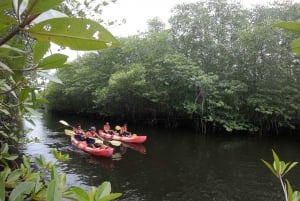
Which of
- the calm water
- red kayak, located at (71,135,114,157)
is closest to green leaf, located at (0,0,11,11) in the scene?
the calm water

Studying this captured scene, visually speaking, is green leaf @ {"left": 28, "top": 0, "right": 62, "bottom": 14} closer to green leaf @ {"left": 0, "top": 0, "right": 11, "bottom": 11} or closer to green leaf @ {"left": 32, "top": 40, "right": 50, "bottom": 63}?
green leaf @ {"left": 0, "top": 0, "right": 11, "bottom": 11}

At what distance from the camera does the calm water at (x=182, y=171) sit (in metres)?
9.02

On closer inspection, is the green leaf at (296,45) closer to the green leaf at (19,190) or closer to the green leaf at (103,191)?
the green leaf at (103,191)

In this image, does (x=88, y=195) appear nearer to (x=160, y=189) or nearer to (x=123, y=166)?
(x=160, y=189)

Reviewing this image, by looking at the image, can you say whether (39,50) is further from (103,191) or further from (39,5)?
(103,191)

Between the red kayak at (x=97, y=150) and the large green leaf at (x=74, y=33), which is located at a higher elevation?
the large green leaf at (x=74, y=33)

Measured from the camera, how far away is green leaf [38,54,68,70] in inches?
30.8

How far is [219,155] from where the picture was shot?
1436 centimetres

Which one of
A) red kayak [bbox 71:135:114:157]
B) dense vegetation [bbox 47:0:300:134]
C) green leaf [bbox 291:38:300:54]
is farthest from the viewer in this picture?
dense vegetation [bbox 47:0:300:134]

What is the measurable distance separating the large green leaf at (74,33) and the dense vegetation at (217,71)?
20.7m

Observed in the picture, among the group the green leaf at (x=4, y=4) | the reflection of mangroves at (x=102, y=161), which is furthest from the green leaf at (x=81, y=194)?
the reflection of mangroves at (x=102, y=161)

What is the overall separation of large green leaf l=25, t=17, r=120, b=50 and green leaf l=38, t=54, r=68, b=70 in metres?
0.15

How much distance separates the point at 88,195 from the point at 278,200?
29.2 ft

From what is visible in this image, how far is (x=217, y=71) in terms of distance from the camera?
78.2 feet
